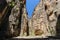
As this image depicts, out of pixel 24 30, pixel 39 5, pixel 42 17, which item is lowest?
pixel 24 30

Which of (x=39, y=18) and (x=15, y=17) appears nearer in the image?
(x=15, y=17)

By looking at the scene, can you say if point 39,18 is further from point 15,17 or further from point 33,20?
point 15,17

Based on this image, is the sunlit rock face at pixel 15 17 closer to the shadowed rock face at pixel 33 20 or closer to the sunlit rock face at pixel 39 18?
the shadowed rock face at pixel 33 20

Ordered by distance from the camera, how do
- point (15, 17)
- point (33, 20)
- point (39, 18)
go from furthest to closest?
point (33, 20) < point (39, 18) < point (15, 17)

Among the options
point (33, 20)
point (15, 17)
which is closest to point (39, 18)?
point (33, 20)

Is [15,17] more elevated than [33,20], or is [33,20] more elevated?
[15,17]

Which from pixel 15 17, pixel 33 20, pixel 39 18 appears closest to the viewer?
pixel 15 17

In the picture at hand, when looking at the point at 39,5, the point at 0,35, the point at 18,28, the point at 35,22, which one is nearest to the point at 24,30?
the point at 18,28

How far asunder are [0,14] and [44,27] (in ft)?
12.1

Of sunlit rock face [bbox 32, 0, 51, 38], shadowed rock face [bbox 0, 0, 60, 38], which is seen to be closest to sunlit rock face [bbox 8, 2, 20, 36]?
shadowed rock face [bbox 0, 0, 60, 38]

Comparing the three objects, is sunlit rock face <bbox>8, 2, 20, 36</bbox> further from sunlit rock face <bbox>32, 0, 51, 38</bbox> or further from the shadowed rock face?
sunlit rock face <bbox>32, 0, 51, 38</bbox>

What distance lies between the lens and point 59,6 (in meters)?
3.21

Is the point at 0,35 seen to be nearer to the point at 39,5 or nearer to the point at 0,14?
the point at 0,14

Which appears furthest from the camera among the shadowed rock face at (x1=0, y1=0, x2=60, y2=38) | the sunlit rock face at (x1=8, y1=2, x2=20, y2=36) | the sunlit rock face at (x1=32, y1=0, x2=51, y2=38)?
the sunlit rock face at (x1=32, y1=0, x2=51, y2=38)
